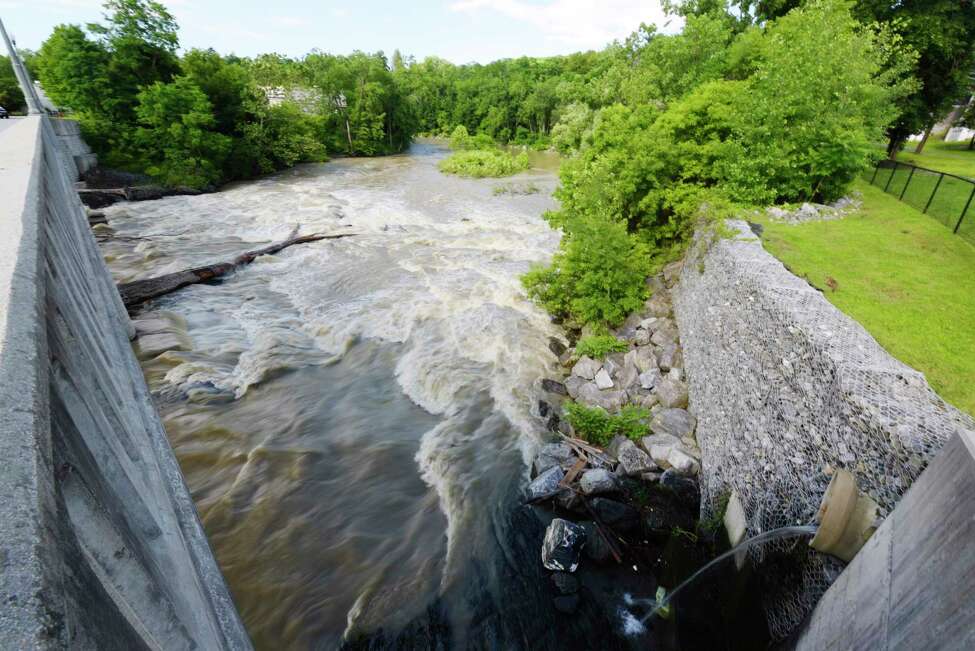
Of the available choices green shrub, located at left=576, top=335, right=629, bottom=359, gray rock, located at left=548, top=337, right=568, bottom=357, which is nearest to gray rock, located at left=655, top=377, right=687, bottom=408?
green shrub, located at left=576, top=335, right=629, bottom=359

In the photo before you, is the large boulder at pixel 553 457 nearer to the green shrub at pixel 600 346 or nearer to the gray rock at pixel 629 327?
the green shrub at pixel 600 346

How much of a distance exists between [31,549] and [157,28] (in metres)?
41.9

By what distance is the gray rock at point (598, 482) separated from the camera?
721cm

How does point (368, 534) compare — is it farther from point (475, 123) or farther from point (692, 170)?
point (475, 123)

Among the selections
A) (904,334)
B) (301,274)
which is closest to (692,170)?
(904,334)

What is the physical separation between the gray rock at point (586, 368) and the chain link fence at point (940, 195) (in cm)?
886

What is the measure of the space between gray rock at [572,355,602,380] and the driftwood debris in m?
12.6

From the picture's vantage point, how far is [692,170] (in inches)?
495

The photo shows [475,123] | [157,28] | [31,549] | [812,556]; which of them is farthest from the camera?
[475,123]

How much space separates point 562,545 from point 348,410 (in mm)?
5335

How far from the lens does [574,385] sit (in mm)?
9906

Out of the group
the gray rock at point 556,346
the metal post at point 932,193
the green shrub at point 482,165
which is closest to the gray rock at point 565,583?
the gray rock at point 556,346

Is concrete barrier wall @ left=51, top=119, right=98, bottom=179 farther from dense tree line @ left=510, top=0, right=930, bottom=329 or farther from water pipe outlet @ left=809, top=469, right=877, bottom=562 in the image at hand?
water pipe outlet @ left=809, top=469, right=877, bottom=562

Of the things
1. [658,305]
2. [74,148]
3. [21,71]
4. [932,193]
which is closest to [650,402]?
[658,305]
